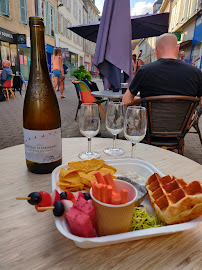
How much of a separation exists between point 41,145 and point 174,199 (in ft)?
1.97

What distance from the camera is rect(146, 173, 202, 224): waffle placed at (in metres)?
0.57

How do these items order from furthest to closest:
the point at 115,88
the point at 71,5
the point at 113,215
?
1. the point at 71,5
2. the point at 115,88
3. the point at 113,215

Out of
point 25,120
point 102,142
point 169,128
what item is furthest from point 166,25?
point 25,120

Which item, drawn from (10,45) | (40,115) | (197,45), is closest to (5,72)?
(10,45)

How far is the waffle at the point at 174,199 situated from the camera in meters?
0.57

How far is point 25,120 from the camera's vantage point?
112cm

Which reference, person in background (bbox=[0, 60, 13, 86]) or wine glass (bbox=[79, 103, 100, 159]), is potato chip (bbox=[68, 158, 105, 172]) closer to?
wine glass (bbox=[79, 103, 100, 159])

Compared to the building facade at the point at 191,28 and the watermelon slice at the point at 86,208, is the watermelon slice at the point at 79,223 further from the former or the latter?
the building facade at the point at 191,28

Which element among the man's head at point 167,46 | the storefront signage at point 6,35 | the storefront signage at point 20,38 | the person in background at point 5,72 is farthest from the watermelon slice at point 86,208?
the storefront signage at point 20,38

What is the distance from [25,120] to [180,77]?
6.17 feet

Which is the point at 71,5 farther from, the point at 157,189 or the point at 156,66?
the point at 157,189

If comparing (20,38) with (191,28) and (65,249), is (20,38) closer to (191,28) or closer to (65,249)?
(191,28)

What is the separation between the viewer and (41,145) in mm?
917

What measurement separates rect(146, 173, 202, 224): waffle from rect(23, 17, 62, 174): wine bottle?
47cm
